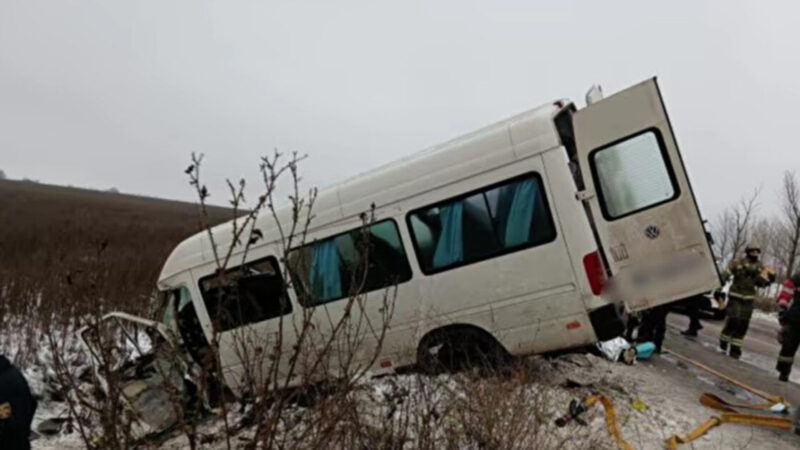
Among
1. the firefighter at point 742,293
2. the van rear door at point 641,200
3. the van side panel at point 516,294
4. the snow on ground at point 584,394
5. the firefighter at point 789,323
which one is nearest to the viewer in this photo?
the snow on ground at point 584,394

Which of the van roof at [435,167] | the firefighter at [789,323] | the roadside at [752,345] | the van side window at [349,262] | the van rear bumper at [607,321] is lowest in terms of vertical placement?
the roadside at [752,345]

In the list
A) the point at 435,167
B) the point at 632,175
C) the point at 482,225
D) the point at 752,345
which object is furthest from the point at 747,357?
the point at 435,167

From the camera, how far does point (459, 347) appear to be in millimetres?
5414

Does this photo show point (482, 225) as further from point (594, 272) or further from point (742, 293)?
point (742, 293)

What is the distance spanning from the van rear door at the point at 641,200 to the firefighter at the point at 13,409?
4704mm

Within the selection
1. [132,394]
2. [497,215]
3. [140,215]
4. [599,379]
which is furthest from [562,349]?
[140,215]

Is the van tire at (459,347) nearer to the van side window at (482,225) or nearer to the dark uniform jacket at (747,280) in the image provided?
the van side window at (482,225)

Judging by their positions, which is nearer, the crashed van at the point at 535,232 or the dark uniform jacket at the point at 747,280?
the crashed van at the point at 535,232

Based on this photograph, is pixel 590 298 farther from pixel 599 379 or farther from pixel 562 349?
pixel 599 379

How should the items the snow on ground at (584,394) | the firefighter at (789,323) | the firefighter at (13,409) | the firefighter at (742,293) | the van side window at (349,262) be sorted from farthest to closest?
the firefighter at (742,293) < the firefighter at (789,323) < the van side window at (349,262) < the snow on ground at (584,394) < the firefighter at (13,409)

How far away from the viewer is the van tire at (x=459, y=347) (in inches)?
208

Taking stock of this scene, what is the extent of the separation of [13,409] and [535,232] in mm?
4311

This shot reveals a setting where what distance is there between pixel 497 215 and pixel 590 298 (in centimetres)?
117

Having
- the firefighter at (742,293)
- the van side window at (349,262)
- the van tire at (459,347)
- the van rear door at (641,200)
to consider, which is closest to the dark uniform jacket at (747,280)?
the firefighter at (742,293)
